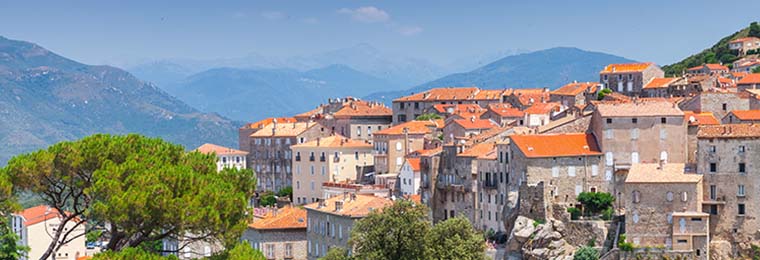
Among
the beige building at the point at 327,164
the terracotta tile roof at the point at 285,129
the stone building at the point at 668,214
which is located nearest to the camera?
the stone building at the point at 668,214

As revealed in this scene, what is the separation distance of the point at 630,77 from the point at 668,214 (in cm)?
4849

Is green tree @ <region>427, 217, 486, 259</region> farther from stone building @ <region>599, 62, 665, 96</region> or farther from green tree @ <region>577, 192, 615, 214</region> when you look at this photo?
stone building @ <region>599, 62, 665, 96</region>

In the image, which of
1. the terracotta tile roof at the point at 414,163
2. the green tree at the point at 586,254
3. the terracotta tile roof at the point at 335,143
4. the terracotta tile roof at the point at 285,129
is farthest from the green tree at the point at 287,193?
the green tree at the point at 586,254

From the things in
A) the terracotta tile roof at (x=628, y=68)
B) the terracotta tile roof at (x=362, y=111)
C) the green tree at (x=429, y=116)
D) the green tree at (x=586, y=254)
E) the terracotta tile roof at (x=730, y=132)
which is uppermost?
the terracotta tile roof at (x=628, y=68)

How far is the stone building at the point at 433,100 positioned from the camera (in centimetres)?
12056

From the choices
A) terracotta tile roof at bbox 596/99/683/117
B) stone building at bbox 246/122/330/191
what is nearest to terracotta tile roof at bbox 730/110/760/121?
terracotta tile roof at bbox 596/99/683/117

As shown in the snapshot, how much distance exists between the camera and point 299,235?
79.0m

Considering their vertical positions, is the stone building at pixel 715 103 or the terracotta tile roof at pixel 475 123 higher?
the stone building at pixel 715 103

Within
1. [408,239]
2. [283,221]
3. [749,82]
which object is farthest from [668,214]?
[749,82]

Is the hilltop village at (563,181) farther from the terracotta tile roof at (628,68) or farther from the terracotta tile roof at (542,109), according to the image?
the terracotta tile roof at (628,68)

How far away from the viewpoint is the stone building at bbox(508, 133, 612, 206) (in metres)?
69.1

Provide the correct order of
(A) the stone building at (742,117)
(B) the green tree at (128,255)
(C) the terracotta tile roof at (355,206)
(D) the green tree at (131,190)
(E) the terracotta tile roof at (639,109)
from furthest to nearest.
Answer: (A) the stone building at (742,117), (C) the terracotta tile roof at (355,206), (E) the terracotta tile roof at (639,109), (D) the green tree at (131,190), (B) the green tree at (128,255)

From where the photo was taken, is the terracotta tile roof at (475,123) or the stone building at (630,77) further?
the stone building at (630,77)

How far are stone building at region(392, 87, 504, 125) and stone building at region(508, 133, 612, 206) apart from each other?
4885 centimetres
